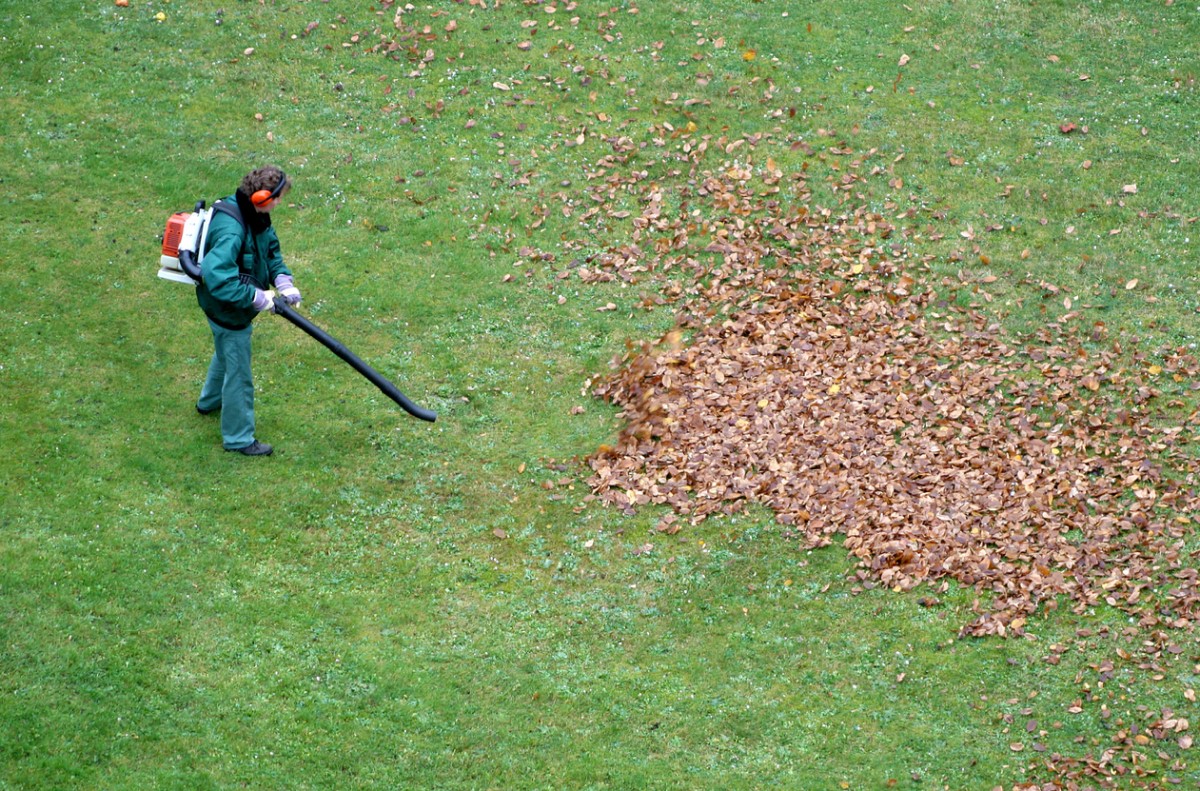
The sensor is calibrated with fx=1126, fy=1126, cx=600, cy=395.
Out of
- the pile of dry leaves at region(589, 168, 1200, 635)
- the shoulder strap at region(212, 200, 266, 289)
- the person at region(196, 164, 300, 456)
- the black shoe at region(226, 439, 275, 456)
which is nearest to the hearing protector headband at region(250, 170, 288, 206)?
the person at region(196, 164, 300, 456)

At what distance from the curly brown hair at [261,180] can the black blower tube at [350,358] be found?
0.92 m

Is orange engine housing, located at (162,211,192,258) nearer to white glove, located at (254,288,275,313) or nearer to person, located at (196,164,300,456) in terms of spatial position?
person, located at (196,164,300,456)

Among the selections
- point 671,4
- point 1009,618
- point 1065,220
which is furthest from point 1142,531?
point 671,4

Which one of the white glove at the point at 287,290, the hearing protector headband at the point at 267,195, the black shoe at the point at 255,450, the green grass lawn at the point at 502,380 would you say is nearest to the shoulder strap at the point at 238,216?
the hearing protector headband at the point at 267,195

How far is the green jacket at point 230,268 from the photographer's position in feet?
29.6

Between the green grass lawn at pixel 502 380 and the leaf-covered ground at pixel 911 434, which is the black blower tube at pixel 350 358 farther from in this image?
the leaf-covered ground at pixel 911 434

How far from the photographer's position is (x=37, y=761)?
689cm

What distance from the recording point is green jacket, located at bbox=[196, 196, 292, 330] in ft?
29.6

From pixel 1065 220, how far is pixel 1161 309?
1.77 meters

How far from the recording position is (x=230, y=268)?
9.08 metres

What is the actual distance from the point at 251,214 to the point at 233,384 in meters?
1.45

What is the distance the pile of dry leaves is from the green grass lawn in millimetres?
303

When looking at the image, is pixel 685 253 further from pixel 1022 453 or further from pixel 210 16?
pixel 210 16

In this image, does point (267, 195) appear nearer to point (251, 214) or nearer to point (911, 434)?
point (251, 214)
